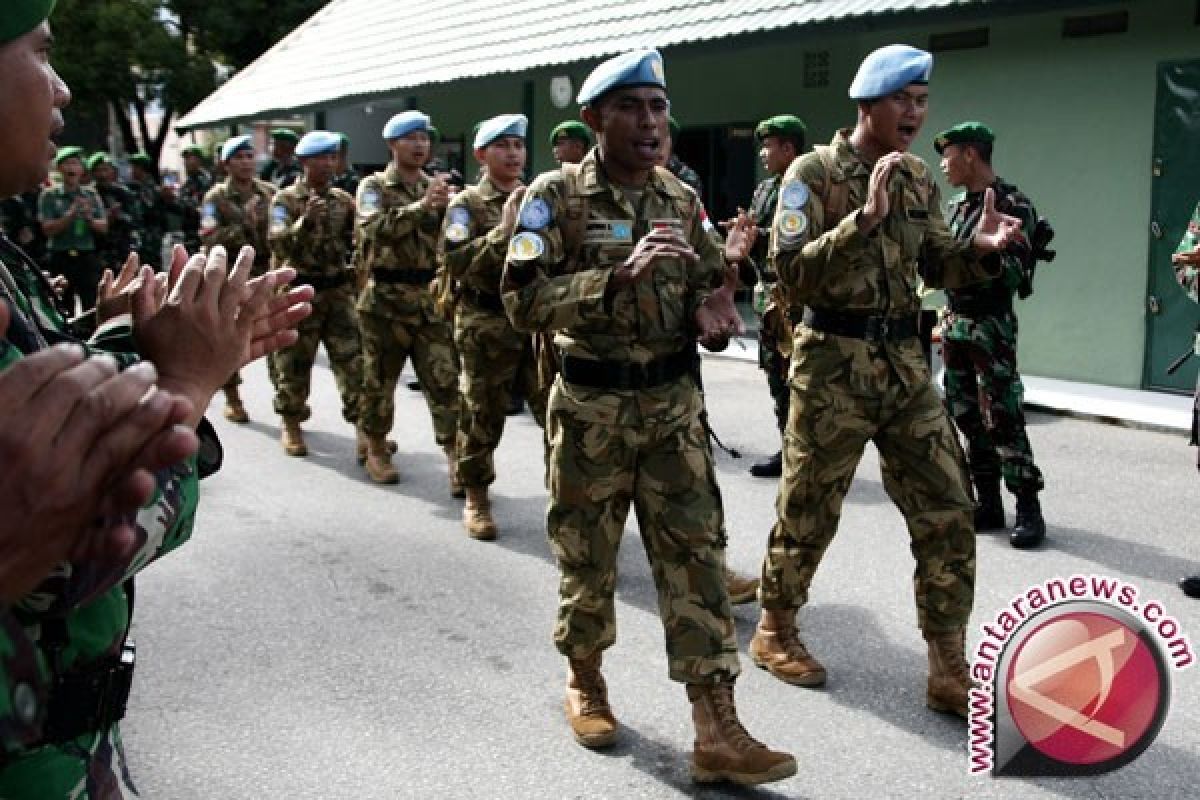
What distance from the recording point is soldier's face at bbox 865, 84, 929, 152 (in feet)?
12.6

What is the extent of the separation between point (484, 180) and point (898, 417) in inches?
127

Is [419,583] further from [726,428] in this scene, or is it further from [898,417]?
[726,428]

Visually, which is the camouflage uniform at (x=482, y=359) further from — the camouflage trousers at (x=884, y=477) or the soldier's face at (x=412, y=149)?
the camouflage trousers at (x=884, y=477)

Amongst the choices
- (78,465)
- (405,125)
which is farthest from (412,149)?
(78,465)

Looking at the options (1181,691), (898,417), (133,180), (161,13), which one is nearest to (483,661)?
(898,417)

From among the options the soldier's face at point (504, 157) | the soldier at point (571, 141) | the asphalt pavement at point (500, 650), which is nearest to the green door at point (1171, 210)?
the asphalt pavement at point (500, 650)

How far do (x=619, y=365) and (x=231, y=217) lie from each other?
6662mm

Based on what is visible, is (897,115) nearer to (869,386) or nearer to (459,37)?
(869,386)

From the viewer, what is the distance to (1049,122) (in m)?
9.80

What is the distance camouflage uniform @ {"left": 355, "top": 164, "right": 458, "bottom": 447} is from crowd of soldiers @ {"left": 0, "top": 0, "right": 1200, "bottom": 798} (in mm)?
17

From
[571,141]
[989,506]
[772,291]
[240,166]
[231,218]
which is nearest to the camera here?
[989,506]

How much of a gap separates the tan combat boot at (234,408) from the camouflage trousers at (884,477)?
5861mm

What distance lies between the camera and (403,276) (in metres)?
7.02

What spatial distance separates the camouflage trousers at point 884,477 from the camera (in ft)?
12.3
